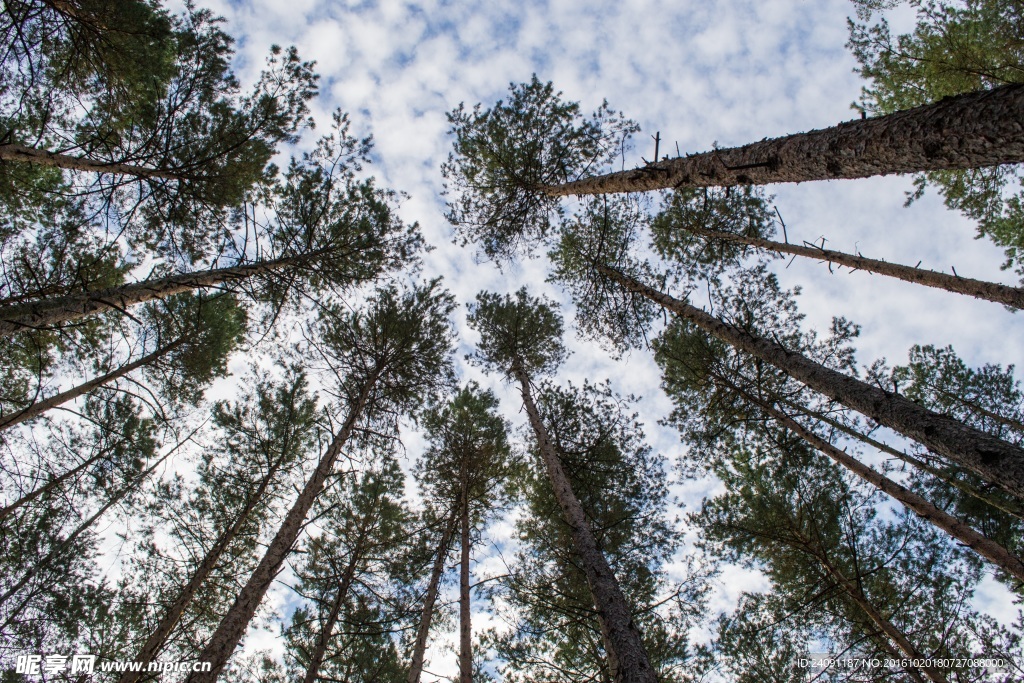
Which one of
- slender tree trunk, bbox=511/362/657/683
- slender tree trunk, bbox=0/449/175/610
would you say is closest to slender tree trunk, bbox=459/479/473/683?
slender tree trunk, bbox=511/362/657/683

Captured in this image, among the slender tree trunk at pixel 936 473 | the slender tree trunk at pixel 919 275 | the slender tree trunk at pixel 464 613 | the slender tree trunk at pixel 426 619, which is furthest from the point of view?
the slender tree trunk at pixel 426 619

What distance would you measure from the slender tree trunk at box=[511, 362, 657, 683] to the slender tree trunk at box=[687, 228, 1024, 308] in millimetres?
4452

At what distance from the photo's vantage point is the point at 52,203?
6234mm

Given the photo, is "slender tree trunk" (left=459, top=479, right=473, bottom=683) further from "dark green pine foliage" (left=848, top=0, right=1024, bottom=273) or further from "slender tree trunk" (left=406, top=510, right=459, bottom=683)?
"dark green pine foliage" (left=848, top=0, right=1024, bottom=273)

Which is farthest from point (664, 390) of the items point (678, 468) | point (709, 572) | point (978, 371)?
point (978, 371)

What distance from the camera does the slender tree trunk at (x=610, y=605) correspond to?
372cm

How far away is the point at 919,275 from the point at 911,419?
3899mm

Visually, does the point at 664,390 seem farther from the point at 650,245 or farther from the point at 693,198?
the point at 693,198

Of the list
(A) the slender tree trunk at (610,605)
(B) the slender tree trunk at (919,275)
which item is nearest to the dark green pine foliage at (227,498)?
(A) the slender tree trunk at (610,605)

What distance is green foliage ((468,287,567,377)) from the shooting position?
11.2m

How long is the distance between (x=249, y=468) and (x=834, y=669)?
11247 millimetres

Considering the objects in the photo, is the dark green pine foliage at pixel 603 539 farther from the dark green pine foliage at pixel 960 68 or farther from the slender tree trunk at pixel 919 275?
the dark green pine foliage at pixel 960 68

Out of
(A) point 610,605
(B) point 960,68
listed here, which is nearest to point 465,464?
(A) point 610,605

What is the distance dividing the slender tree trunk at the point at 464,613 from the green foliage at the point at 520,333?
3.55 meters
